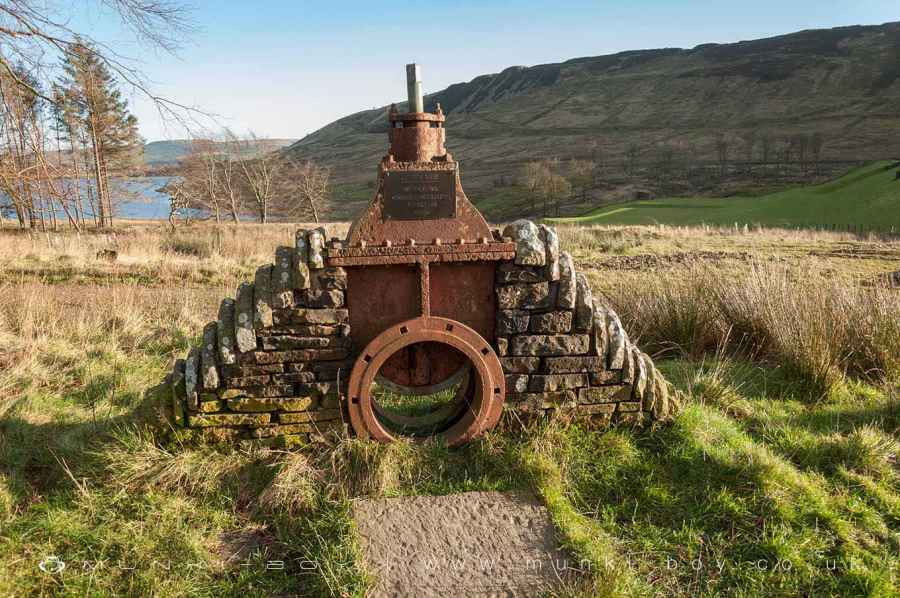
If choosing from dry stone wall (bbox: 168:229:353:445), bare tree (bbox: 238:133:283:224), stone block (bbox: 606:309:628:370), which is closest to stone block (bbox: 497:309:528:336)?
stone block (bbox: 606:309:628:370)

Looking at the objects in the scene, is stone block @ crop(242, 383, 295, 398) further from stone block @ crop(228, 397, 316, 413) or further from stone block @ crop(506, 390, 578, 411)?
stone block @ crop(506, 390, 578, 411)

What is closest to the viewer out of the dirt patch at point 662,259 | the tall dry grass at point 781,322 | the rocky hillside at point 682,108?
the tall dry grass at point 781,322

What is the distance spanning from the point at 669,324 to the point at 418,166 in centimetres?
399

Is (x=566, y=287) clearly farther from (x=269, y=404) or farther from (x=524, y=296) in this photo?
(x=269, y=404)

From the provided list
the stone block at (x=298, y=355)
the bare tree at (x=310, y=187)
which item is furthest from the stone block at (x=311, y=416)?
the bare tree at (x=310, y=187)

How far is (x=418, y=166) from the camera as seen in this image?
349 cm

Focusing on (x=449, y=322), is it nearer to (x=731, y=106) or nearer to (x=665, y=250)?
(x=665, y=250)

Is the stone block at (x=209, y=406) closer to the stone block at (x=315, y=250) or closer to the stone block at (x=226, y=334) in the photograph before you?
the stone block at (x=226, y=334)

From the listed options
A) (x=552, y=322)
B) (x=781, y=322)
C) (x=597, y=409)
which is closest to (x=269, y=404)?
(x=552, y=322)

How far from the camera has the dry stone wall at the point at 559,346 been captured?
11.8 feet

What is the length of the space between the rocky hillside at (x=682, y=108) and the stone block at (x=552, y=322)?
65021 millimetres

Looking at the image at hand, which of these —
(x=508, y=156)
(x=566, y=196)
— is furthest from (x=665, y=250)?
(x=508, y=156)

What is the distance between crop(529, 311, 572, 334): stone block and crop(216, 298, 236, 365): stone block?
194cm

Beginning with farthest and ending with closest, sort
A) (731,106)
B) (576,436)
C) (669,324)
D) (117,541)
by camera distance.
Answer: (731,106) < (669,324) < (576,436) < (117,541)
